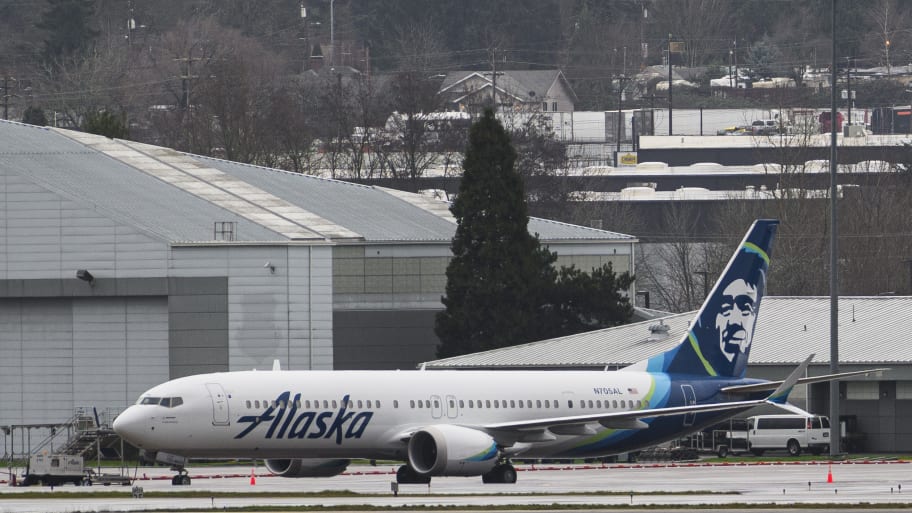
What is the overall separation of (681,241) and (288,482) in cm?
9998

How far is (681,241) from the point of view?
15725 cm

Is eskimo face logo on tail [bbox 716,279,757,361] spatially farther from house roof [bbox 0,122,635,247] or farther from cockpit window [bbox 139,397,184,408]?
house roof [bbox 0,122,635,247]

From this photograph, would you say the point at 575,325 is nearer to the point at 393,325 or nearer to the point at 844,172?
the point at 393,325

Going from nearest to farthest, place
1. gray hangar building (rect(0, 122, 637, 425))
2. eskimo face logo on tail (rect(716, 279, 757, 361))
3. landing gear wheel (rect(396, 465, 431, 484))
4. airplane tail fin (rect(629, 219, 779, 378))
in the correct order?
landing gear wheel (rect(396, 465, 431, 484)) → airplane tail fin (rect(629, 219, 779, 378)) → eskimo face logo on tail (rect(716, 279, 757, 361)) → gray hangar building (rect(0, 122, 637, 425))

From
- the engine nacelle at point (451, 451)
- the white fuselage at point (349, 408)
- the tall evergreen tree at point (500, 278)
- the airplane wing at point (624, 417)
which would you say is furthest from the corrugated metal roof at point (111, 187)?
the engine nacelle at point (451, 451)

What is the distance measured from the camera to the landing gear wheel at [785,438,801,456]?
263 ft

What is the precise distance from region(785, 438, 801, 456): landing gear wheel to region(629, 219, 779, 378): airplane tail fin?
56.4ft

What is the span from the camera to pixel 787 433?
81.2 metres

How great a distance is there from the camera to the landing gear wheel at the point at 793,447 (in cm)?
8031

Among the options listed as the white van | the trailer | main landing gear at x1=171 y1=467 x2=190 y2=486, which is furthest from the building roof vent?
main landing gear at x1=171 y1=467 x2=190 y2=486

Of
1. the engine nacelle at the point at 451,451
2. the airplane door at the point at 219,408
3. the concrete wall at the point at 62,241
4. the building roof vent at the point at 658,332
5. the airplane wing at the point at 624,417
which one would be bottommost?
the engine nacelle at the point at 451,451

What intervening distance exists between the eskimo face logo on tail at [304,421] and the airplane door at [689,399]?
9.98 m

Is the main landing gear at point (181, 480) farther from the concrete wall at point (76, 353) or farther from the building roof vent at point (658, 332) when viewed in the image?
the building roof vent at point (658, 332)

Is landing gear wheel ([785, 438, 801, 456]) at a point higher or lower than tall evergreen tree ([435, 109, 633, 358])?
lower
